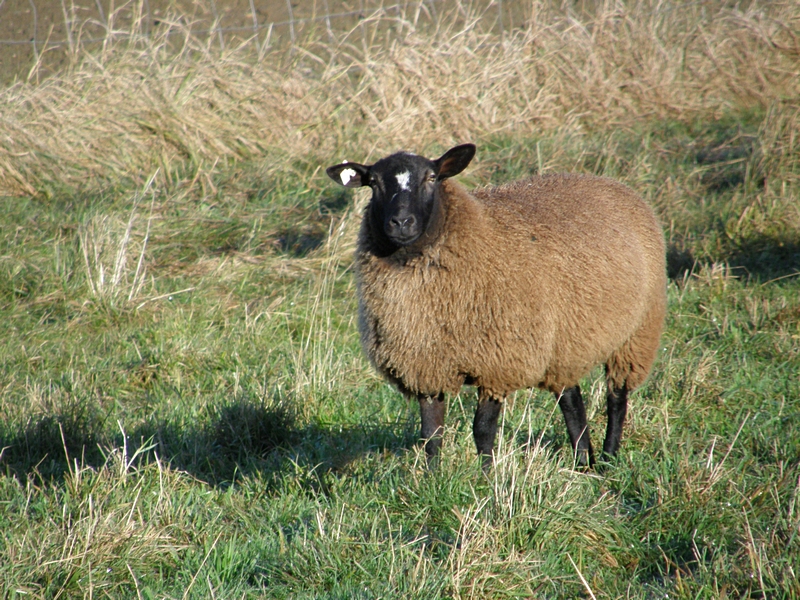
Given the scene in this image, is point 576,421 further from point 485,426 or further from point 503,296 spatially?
point 503,296

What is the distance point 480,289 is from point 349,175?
1.05 m

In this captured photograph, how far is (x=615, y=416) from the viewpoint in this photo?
457 cm

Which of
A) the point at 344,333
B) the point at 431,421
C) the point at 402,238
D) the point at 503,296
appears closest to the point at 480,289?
the point at 503,296

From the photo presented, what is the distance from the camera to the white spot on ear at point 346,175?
171 inches

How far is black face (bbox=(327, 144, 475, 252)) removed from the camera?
3.78m

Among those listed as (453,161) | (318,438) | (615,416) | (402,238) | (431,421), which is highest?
(453,161)

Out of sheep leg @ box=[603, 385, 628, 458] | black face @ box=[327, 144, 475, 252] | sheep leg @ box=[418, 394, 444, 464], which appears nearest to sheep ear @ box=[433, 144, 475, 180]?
black face @ box=[327, 144, 475, 252]

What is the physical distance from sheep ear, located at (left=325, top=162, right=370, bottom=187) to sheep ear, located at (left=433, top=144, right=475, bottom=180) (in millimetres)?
396

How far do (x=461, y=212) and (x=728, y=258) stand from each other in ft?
12.2

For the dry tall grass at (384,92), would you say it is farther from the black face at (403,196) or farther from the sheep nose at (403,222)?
the sheep nose at (403,222)

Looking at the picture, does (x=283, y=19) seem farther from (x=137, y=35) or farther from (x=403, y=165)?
(x=403, y=165)

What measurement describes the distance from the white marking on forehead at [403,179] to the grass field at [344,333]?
4.31 feet

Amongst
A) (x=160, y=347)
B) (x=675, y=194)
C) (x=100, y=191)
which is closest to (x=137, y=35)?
(x=100, y=191)

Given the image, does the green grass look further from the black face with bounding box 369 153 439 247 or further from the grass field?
the black face with bounding box 369 153 439 247
